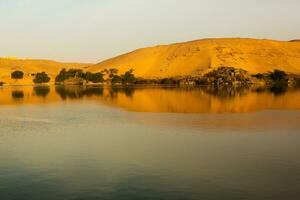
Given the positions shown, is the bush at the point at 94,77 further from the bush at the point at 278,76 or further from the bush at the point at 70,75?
the bush at the point at 278,76

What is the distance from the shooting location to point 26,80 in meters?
109

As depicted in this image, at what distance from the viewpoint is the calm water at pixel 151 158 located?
11477mm

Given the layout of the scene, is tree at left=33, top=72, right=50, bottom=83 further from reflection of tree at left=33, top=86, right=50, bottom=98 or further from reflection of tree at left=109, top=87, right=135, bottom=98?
reflection of tree at left=109, top=87, right=135, bottom=98

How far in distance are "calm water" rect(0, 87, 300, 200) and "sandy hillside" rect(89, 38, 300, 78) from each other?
7272 centimetres

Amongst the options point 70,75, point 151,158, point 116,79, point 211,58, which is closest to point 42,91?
point 116,79

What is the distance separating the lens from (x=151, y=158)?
49.8 feet

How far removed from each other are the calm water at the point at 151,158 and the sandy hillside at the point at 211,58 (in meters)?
72.7

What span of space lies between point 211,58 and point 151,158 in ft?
296

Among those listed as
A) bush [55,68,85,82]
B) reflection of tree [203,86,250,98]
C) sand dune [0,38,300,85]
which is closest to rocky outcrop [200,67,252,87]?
sand dune [0,38,300,85]

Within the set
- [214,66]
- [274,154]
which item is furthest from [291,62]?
[274,154]

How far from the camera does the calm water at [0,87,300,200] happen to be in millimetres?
11477

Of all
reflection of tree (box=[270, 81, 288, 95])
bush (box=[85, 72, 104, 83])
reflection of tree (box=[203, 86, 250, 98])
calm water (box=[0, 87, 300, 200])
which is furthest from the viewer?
bush (box=[85, 72, 104, 83])

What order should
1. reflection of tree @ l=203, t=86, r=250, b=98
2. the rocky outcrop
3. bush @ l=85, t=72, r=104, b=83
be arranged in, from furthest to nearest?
1. bush @ l=85, t=72, r=104, b=83
2. the rocky outcrop
3. reflection of tree @ l=203, t=86, r=250, b=98

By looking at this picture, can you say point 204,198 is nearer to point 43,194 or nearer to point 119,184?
point 119,184
